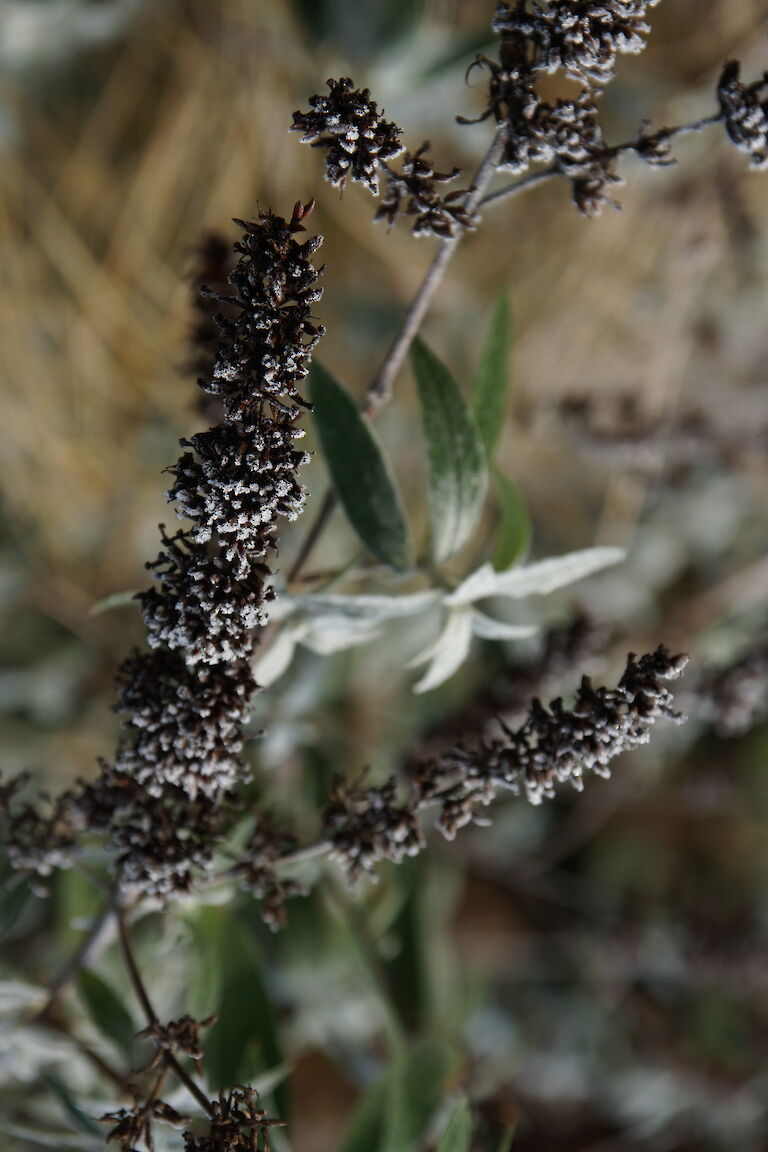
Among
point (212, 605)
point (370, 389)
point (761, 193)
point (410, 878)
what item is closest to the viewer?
point (212, 605)

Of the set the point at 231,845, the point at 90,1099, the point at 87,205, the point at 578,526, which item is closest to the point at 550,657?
the point at 231,845

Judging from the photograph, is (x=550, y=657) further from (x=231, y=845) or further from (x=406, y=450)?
(x=406, y=450)

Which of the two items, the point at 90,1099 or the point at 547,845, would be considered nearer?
the point at 90,1099

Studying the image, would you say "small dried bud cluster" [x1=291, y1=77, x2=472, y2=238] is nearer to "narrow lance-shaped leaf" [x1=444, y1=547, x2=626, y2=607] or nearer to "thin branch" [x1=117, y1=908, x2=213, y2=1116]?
"narrow lance-shaped leaf" [x1=444, y1=547, x2=626, y2=607]

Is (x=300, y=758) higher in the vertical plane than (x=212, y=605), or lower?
higher

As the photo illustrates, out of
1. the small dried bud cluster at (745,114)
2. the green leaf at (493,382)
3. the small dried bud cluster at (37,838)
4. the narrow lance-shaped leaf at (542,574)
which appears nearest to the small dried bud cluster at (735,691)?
the narrow lance-shaped leaf at (542,574)

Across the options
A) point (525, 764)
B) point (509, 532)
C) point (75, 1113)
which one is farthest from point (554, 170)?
point (75, 1113)

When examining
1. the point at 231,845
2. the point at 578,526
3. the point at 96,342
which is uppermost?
the point at 96,342
